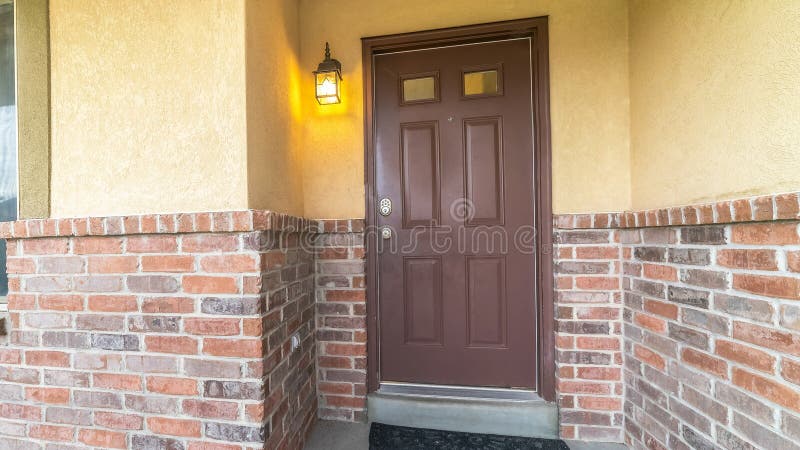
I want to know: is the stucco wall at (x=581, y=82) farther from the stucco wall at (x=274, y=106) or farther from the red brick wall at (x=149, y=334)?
the red brick wall at (x=149, y=334)

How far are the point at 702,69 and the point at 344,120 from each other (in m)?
1.63

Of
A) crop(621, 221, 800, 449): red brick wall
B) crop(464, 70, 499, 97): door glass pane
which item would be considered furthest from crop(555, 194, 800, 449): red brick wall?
crop(464, 70, 499, 97): door glass pane

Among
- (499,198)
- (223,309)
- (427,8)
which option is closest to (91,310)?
(223,309)

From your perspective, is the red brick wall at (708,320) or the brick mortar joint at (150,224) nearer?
the red brick wall at (708,320)

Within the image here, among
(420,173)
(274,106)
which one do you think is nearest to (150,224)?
(274,106)

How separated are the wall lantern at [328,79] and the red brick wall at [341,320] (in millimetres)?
698

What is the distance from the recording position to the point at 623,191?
1.75m

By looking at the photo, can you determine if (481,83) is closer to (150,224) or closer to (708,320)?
(708,320)

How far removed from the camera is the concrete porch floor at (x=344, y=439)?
1.69 m

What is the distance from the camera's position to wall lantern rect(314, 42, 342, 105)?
1.82m

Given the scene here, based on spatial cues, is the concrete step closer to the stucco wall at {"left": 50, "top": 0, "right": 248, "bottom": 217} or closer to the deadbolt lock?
the deadbolt lock

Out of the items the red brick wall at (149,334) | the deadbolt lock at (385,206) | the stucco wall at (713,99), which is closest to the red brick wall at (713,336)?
the stucco wall at (713,99)

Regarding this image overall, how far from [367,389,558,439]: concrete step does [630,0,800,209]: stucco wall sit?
1.20m

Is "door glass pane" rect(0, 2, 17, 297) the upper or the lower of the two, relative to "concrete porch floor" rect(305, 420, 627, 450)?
upper
